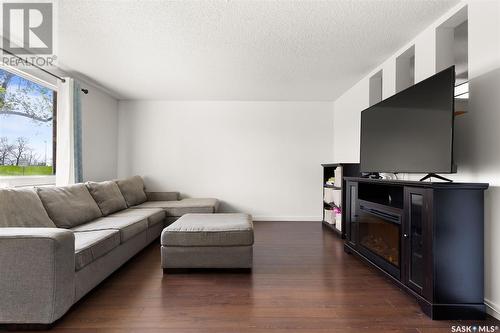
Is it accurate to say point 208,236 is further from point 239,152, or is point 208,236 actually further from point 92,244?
point 239,152

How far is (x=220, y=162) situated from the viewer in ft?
16.4

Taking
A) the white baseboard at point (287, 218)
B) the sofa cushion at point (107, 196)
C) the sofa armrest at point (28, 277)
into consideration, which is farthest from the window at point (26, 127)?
the white baseboard at point (287, 218)

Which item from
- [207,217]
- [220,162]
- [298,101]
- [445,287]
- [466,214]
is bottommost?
[445,287]

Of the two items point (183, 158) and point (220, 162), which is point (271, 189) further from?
point (183, 158)

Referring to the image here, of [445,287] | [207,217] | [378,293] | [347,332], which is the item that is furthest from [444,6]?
[207,217]

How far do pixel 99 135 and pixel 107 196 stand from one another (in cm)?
156

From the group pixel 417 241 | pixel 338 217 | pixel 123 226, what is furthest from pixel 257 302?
pixel 338 217

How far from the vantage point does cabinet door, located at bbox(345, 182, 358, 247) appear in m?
2.82

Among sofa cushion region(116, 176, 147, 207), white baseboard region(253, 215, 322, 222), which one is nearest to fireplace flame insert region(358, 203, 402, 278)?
white baseboard region(253, 215, 322, 222)

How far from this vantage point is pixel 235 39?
262 centimetres

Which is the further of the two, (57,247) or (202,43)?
(202,43)

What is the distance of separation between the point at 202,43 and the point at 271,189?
3.05m

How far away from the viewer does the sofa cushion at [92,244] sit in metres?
1.85

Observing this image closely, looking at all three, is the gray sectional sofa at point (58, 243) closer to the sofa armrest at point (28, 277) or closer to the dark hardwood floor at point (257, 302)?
the sofa armrest at point (28, 277)
